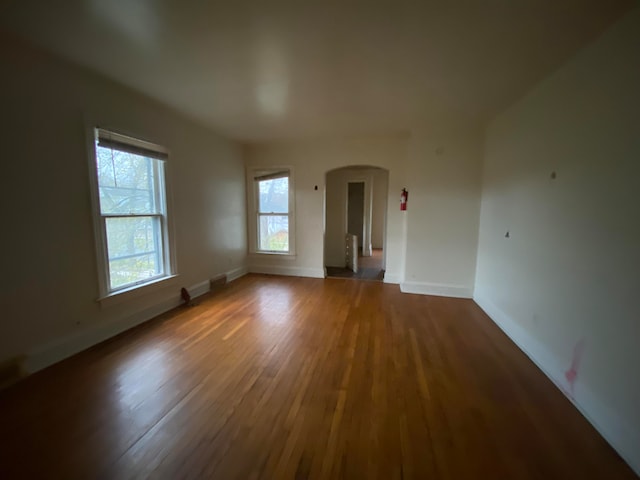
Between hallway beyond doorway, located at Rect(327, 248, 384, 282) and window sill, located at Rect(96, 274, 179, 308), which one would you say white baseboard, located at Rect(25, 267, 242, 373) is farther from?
hallway beyond doorway, located at Rect(327, 248, 384, 282)

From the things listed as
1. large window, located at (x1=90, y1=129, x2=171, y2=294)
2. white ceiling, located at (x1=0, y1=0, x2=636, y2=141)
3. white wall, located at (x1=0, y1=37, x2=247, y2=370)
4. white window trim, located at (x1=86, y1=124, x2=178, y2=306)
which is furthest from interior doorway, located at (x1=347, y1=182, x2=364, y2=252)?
white wall, located at (x1=0, y1=37, x2=247, y2=370)

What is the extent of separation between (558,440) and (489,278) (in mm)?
2248

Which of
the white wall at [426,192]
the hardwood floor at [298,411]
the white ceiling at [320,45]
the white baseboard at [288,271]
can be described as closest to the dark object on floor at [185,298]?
the hardwood floor at [298,411]

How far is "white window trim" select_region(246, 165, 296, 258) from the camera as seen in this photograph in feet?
17.1

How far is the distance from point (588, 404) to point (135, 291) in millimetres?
4119

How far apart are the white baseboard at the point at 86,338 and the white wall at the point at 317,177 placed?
7.63 feet

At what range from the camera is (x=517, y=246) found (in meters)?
2.87

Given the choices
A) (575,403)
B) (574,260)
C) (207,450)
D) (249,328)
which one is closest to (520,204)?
(574,260)

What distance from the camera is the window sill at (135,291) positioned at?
2.76m

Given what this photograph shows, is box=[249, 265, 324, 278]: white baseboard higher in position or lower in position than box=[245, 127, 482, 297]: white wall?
lower

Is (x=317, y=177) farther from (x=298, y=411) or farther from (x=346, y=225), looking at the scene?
(x=298, y=411)

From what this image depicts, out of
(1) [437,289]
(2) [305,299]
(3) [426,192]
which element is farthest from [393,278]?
(2) [305,299]

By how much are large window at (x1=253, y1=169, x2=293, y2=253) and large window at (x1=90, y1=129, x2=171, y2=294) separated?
2137 millimetres

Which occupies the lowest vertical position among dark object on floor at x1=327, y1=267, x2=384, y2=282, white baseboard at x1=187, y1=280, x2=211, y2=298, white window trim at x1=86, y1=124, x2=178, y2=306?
dark object on floor at x1=327, y1=267, x2=384, y2=282
